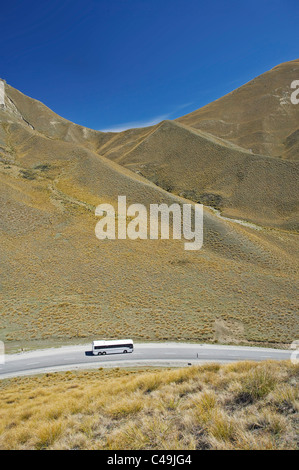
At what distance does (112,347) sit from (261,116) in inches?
5864

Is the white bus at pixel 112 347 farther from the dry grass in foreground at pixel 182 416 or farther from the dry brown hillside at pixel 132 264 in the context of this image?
the dry grass in foreground at pixel 182 416

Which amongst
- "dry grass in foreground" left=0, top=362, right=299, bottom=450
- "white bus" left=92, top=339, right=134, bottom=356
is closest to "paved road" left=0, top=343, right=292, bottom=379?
"white bus" left=92, top=339, right=134, bottom=356

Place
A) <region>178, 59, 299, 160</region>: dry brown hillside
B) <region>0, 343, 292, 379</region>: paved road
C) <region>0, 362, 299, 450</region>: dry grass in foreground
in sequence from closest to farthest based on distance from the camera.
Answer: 1. <region>0, 362, 299, 450</region>: dry grass in foreground
2. <region>0, 343, 292, 379</region>: paved road
3. <region>178, 59, 299, 160</region>: dry brown hillside

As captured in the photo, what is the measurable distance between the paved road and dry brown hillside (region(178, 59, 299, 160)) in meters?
96.1

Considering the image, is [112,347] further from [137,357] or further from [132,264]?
[132,264]

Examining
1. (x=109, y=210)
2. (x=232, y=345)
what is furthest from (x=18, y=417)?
(x=109, y=210)

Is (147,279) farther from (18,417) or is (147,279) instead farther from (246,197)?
(246,197)

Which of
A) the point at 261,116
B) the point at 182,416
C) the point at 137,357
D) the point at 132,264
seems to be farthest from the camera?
the point at 261,116

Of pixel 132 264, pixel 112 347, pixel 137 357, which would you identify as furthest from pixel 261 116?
pixel 112 347

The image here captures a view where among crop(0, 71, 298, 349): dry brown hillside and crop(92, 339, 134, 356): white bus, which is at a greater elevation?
crop(0, 71, 298, 349): dry brown hillside

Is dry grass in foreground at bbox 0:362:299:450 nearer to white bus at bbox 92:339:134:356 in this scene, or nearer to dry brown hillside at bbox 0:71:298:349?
white bus at bbox 92:339:134:356

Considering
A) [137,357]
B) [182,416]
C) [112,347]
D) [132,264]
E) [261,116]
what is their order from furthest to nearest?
[261,116] < [132,264] < [112,347] < [137,357] < [182,416]

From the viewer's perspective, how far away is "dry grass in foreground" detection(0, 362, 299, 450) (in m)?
4.72

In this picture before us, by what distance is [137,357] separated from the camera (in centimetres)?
1955
